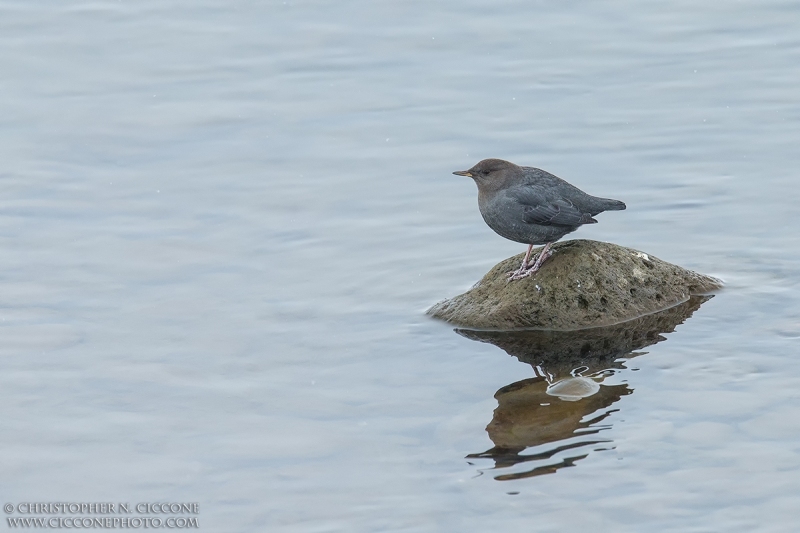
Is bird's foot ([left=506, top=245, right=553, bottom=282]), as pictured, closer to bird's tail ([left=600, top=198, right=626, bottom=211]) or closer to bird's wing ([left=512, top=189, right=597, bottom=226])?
bird's wing ([left=512, top=189, right=597, bottom=226])

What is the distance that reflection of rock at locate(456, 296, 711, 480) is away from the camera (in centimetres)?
646

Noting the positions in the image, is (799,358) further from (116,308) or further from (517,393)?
(116,308)

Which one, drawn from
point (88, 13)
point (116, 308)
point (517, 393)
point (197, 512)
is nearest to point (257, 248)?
point (116, 308)

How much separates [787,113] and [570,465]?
23.5 feet

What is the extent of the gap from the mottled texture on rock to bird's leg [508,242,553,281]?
4cm

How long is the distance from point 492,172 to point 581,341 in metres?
1.39

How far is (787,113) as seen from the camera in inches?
474

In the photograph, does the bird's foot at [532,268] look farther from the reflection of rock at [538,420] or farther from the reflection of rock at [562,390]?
the reflection of rock at [538,420]

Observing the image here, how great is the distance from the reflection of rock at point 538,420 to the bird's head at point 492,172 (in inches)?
62.3

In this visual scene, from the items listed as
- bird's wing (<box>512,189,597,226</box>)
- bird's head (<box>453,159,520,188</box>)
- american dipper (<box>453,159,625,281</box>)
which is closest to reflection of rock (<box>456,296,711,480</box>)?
american dipper (<box>453,159,625,281</box>)

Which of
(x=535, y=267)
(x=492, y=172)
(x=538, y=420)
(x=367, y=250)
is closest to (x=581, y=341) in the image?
(x=535, y=267)

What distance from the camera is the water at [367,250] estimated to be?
6.29m

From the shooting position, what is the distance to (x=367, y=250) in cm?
982

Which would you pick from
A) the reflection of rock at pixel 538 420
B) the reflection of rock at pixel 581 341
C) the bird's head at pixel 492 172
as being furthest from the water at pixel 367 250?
the bird's head at pixel 492 172
